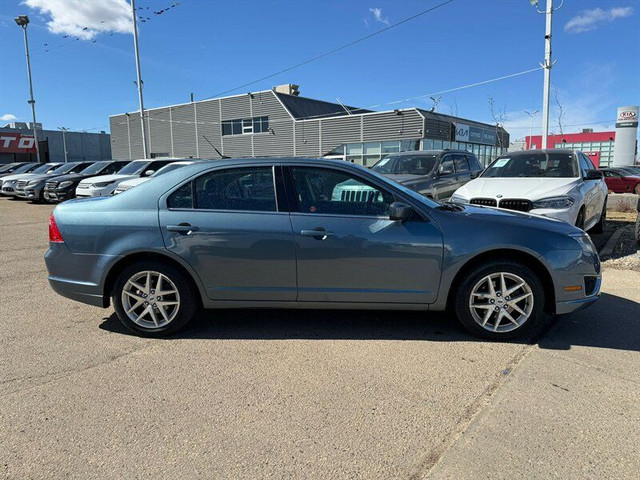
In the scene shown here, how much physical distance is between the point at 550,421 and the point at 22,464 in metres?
2.97

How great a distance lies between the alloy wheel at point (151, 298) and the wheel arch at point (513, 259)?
2461mm

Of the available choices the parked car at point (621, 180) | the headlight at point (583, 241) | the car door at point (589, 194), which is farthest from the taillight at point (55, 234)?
the parked car at point (621, 180)

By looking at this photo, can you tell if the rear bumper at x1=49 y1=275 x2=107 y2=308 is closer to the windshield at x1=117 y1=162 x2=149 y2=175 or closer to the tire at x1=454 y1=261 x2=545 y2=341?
the tire at x1=454 y1=261 x2=545 y2=341

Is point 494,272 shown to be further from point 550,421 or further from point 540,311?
point 550,421

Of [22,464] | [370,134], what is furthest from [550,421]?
[370,134]

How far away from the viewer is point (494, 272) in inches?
151

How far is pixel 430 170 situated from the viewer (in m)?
9.62

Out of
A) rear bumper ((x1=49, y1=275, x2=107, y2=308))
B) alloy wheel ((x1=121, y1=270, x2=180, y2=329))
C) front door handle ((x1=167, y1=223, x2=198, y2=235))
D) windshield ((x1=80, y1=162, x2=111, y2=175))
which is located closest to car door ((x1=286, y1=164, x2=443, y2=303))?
front door handle ((x1=167, y1=223, x2=198, y2=235))

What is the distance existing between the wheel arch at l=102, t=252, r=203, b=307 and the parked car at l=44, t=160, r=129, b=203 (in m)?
13.9

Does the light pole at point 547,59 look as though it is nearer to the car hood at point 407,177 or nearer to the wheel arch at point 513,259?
the car hood at point 407,177

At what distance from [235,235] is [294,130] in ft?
109

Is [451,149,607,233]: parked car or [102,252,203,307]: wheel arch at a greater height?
[451,149,607,233]: parked car

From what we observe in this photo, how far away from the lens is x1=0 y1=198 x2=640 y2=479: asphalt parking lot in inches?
94.0

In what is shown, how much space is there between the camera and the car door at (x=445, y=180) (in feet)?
31.0
